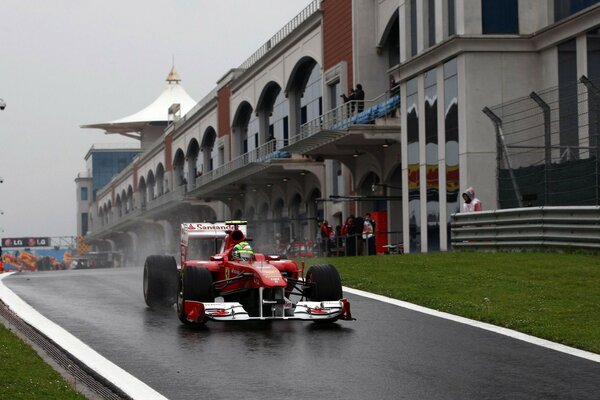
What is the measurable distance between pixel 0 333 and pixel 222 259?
3.02m

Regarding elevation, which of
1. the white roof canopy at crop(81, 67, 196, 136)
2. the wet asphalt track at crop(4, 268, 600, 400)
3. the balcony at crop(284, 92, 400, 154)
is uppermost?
the white roof canopy at crop(81, 67, 196, 136)

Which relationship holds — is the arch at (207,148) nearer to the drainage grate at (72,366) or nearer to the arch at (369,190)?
the arch at (369,190)

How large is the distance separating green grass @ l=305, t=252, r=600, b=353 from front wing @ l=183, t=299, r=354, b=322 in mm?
1834

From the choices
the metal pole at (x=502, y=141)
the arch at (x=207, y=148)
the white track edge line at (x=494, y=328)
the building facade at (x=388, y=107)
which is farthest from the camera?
the arch at (x=207, y=148)

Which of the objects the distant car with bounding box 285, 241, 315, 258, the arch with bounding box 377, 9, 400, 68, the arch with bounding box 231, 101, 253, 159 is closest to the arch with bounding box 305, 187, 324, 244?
the distant car with bounding box 285, 241, 315, 258

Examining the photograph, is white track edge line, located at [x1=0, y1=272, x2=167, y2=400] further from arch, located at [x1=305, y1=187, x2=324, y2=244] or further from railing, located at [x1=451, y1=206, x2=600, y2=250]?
arch, located at [x1=305, y1=187, x2=324, y2=244]

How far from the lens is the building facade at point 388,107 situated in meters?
29.0

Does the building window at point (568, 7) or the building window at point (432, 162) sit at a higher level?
the building window at point (568, 7)

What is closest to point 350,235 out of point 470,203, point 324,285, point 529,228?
point 470,203

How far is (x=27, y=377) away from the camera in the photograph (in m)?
8.78

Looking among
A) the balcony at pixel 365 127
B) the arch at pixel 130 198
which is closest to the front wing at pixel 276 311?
the balcony at pixel 365 127

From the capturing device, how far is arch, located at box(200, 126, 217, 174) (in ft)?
235

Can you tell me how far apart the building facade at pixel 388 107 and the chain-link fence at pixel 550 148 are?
15 cm

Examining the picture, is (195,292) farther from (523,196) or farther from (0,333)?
(523,196)
